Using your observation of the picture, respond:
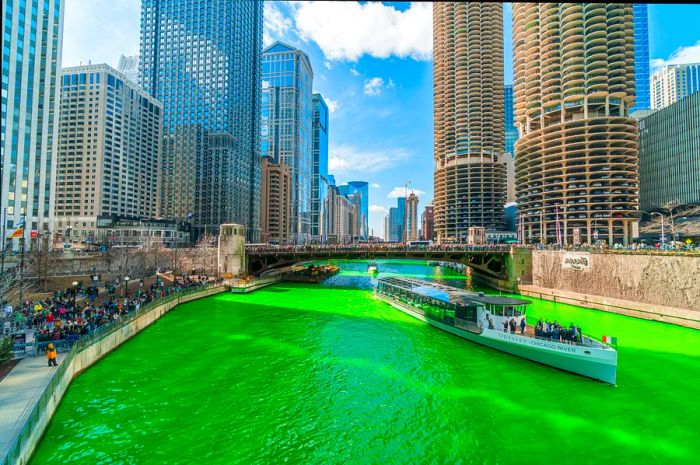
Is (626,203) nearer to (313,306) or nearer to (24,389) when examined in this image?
(313,306)

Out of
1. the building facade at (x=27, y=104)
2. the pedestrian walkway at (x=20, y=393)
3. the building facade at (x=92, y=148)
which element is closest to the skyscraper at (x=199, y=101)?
the building facade at (x=92, y=148)

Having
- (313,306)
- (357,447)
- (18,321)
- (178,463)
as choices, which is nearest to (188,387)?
(178,463)

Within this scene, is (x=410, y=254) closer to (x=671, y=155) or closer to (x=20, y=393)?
(x=20, y=393)

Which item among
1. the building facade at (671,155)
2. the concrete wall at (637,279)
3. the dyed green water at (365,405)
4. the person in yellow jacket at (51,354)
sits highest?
the building facade at (671,155)

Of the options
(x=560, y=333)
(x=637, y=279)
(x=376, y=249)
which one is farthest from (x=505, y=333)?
(x=376, y=249)

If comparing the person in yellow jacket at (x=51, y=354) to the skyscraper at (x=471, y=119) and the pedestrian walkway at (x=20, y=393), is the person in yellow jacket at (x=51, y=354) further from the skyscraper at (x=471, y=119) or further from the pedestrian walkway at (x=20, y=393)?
the skyscraper at (x=471, y=119)

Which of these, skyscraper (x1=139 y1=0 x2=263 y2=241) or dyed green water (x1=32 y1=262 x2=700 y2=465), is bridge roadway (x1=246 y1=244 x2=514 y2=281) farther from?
skyscraper (x1=139 y1=0 x2=263 y2=241)
